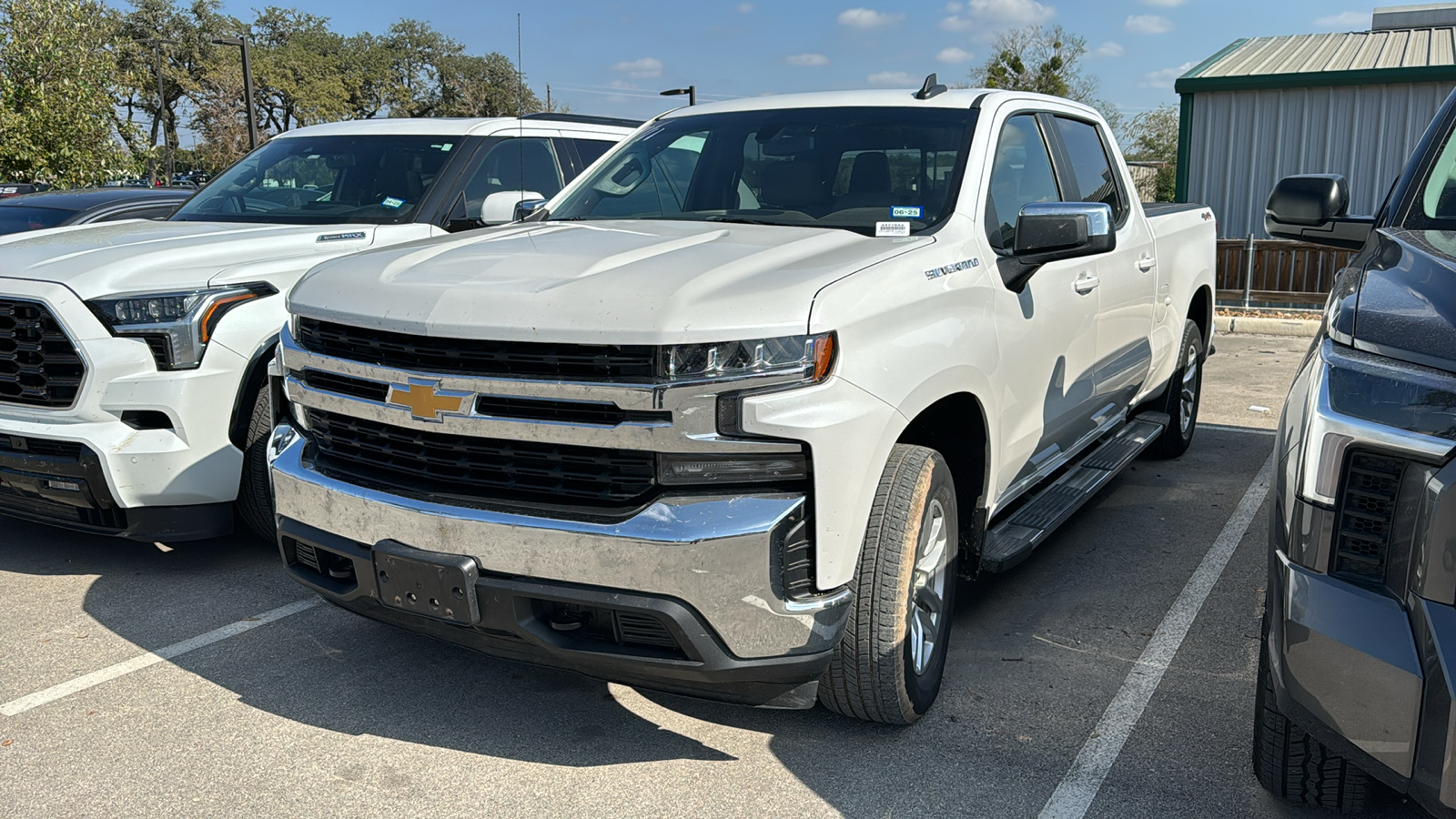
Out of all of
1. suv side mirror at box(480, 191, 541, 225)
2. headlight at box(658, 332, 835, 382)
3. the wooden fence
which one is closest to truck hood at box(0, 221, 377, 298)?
suv side mirror at box(480, 191, 541, 225)

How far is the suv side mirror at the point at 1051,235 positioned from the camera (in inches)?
138

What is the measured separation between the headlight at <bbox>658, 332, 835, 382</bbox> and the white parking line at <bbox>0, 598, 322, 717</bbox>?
2.35 metres

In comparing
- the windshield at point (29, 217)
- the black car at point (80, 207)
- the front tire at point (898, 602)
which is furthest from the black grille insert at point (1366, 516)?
the windshield at point (29, 217)

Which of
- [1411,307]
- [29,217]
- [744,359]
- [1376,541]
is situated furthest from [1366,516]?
[29,217]

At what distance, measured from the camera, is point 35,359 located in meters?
4.38

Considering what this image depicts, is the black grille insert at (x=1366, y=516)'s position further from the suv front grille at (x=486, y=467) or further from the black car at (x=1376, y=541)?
the suv front grille at (x=486, y=467)

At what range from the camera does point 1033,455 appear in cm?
409

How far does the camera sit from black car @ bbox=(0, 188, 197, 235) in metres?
8.68

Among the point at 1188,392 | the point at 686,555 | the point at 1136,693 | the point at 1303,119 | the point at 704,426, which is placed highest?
the point at 1303,119

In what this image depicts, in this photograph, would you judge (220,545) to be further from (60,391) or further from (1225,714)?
(1225,714)

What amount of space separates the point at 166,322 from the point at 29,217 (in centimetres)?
567

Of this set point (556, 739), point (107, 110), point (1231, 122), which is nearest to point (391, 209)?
point (556, 739)

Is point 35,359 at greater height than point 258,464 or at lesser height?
greater

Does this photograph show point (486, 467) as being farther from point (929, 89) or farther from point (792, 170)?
point (929, 89)
